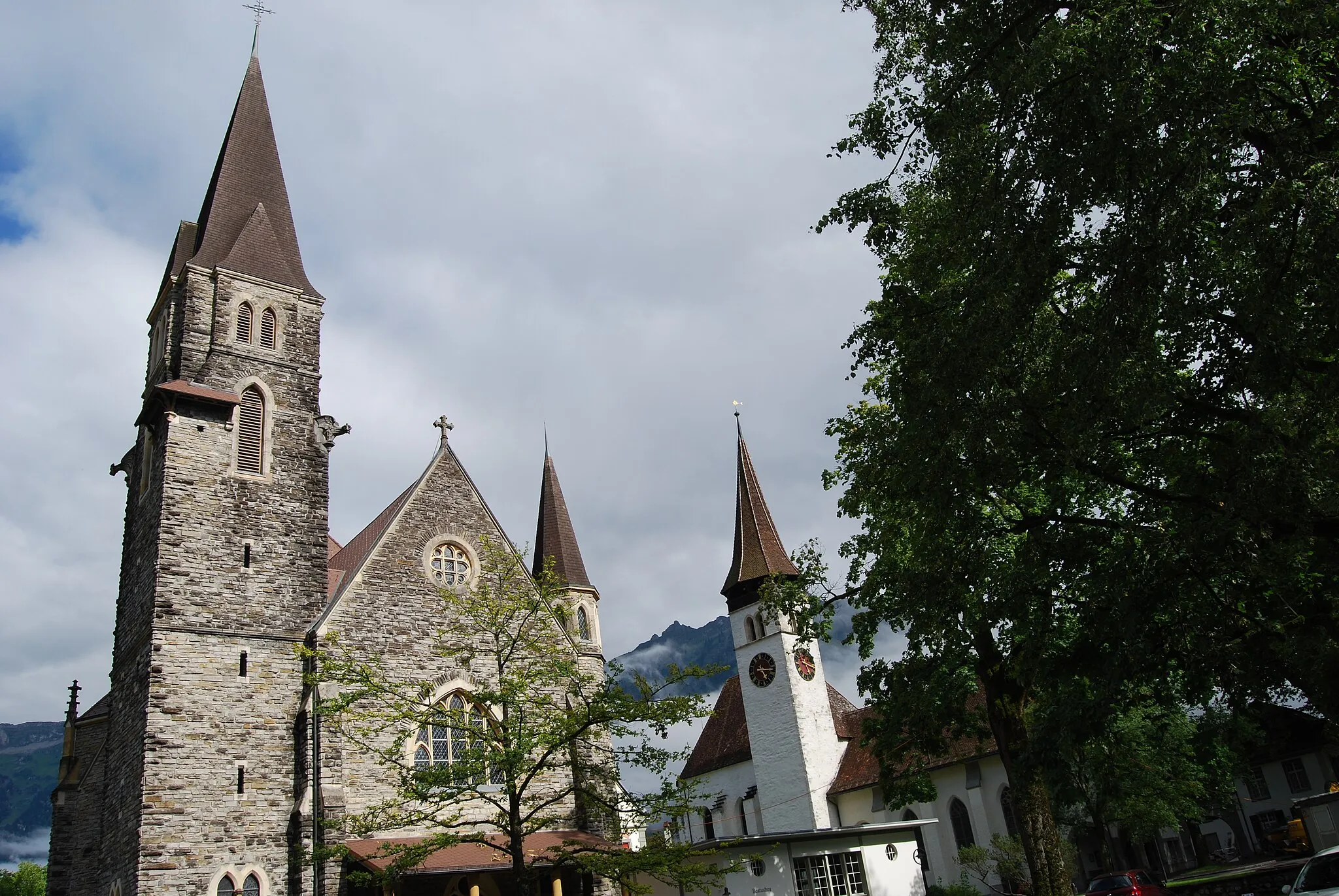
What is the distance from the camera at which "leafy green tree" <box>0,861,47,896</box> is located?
5494 cm

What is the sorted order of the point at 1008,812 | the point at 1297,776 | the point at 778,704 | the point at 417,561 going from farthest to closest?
1. the point at 778,704
2. the point at 1297,776
3. the point at 1008,812
4. the point at 417,561

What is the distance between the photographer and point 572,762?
15.2m

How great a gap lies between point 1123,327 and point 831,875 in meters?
22.5

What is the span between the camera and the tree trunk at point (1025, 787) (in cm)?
1734

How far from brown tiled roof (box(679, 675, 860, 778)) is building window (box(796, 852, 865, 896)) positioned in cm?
1582

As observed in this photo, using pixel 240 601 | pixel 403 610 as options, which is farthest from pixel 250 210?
pixel 403 610

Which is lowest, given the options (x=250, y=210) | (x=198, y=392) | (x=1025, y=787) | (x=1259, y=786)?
(x=1259, y=786)

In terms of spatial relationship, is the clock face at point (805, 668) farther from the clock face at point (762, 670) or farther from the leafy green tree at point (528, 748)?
the leafy green tree at point (528, 748)

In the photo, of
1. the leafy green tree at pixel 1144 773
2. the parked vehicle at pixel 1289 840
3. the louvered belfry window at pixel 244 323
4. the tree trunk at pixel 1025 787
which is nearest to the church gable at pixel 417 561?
the louvered belfry window at pixel 244 323

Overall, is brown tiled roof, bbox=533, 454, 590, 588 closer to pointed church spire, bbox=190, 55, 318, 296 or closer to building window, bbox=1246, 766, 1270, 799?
pointed church spire, bbox=190, 55, 318, 296

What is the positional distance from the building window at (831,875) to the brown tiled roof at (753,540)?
52.1 ft

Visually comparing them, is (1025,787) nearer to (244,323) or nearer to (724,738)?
(244,323)

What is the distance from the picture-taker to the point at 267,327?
2514 centimetres

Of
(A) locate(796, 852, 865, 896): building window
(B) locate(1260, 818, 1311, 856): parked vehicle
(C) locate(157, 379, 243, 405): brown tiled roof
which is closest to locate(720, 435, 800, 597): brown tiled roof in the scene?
(A) locate(796, 852, 865, 896): building window
